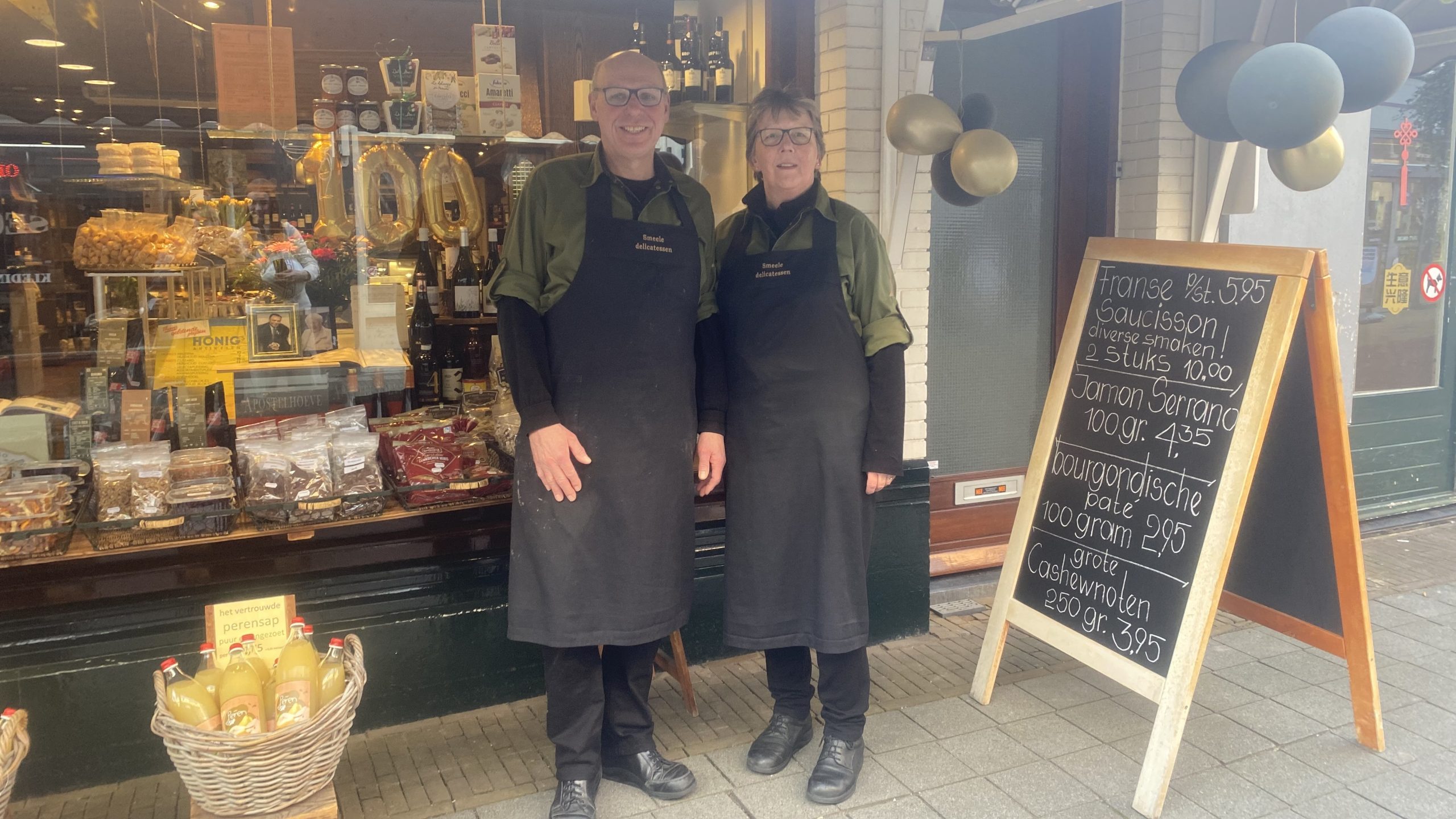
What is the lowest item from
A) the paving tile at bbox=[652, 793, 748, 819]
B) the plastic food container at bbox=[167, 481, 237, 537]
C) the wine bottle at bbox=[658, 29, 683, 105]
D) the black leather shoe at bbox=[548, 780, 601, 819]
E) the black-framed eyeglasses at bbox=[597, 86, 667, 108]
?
the paving tile at bbox=[652, 793, 748, 819]

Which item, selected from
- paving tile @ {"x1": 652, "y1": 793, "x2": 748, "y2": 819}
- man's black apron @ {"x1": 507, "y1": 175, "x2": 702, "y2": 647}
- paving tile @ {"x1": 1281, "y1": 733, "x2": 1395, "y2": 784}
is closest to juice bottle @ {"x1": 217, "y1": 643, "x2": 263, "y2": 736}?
man's black apron @ {"x1": 507, "y1": 175, "x2": 702, "y2": 647}

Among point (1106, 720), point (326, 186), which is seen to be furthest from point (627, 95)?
point (1106, 720)

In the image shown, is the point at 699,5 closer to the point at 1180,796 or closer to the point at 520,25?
the point at 520,25

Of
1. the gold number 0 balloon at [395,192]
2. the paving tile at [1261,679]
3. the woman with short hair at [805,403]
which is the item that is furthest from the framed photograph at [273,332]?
the paving tile at [1261,679]

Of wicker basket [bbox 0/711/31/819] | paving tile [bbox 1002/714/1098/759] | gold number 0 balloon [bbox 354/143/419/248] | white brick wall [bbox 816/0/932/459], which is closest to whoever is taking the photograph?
wicker basket [bbox 0/711/31/819]

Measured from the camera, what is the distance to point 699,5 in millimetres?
4305

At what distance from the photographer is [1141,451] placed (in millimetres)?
3229

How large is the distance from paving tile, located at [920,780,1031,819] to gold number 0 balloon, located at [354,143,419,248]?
2631 mm

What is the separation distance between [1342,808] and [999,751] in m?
0.94

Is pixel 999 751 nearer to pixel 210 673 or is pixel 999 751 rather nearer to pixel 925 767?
pixel 925 767

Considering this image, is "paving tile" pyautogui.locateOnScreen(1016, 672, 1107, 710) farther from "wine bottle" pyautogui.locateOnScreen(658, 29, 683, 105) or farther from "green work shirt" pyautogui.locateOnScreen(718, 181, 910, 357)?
"wine bottle" pyautogui.locateOnScreen(658, 29, 683, 105)

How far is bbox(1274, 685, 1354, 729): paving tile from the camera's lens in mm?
3510

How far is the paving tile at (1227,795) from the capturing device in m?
2.95

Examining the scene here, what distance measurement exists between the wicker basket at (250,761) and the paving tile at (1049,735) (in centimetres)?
211
